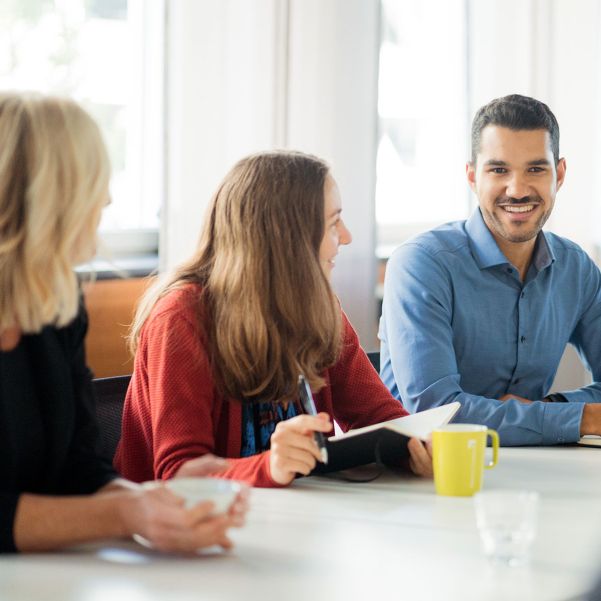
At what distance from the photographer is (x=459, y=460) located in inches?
63.9

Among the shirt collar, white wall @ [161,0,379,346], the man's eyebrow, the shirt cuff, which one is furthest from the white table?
white wall @ [161,0,379,346]

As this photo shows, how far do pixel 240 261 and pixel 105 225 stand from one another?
3.82 feet

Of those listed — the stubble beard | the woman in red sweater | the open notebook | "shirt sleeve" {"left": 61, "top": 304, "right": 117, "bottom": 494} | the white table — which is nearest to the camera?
the white table

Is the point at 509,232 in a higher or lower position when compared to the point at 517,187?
lower

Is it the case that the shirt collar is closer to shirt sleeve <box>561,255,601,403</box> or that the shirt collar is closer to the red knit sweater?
shirt sleeve <box>561,255,601,403</box>

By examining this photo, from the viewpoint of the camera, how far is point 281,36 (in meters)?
3.03

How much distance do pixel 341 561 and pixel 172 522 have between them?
0.69 ft

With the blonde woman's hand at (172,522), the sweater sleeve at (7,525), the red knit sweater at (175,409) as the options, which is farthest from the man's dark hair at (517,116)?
the sweater sleeve at (7,525)

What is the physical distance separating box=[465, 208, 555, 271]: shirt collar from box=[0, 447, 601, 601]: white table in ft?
3.23

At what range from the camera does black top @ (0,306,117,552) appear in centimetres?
136

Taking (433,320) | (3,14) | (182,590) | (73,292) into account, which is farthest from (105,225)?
(182,590)

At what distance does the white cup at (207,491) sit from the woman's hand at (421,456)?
539mm

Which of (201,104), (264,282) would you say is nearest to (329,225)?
(264,282)

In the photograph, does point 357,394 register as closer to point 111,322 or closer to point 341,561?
point 341,561
